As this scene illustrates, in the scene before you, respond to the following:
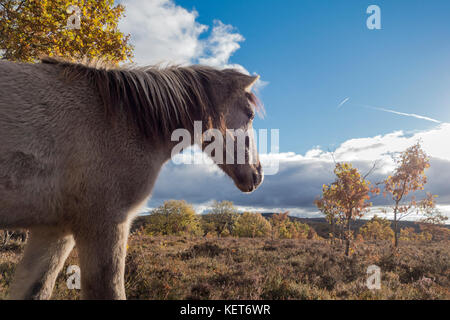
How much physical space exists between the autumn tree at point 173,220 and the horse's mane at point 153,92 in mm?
48068

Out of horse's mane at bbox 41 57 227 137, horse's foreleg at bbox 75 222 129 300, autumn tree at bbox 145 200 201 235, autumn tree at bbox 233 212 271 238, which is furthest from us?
autumn tree at bbox 233 212 271 238

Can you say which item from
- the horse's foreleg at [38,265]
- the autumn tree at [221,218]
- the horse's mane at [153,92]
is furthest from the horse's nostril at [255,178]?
the autumn tree at [221,218]

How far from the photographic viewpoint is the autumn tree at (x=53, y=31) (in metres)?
8.53

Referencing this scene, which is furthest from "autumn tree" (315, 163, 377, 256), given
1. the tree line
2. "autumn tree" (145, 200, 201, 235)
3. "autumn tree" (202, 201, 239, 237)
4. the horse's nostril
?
"autumn tree" (202, 201, 239, 237)

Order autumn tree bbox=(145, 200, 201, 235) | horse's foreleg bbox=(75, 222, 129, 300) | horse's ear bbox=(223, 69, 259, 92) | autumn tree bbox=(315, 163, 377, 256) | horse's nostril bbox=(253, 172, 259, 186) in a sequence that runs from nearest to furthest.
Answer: horse's foreleg bbox=(75, 222, 129, 300) → horse's ear bbox=(223, 69, 259, 92) → horse's nostril bbox=(253, 172, 259, 186) → autumn tree bbox=(315, 163, 377, 256) → autumn tree bbox=(145, 200, 201, 235)

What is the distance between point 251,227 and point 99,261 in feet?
185

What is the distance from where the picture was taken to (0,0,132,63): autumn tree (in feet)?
28.0

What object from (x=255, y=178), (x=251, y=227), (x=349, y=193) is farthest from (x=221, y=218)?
(x=255, y=178)

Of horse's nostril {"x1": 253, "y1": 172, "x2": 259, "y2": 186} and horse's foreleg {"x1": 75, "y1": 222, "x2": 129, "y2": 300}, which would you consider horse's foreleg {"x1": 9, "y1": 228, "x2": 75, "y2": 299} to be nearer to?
horse's foreleg {"x1": 75, "y1": 222, "x2": 129, "y2": 300}

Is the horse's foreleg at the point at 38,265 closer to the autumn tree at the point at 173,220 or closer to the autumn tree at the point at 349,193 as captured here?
the autumn tree at the point at 349,193

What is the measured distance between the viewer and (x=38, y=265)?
263cm

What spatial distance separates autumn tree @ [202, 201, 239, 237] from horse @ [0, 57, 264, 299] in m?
59.9

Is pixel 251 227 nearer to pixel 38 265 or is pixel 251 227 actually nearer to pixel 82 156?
pixel 38 265
